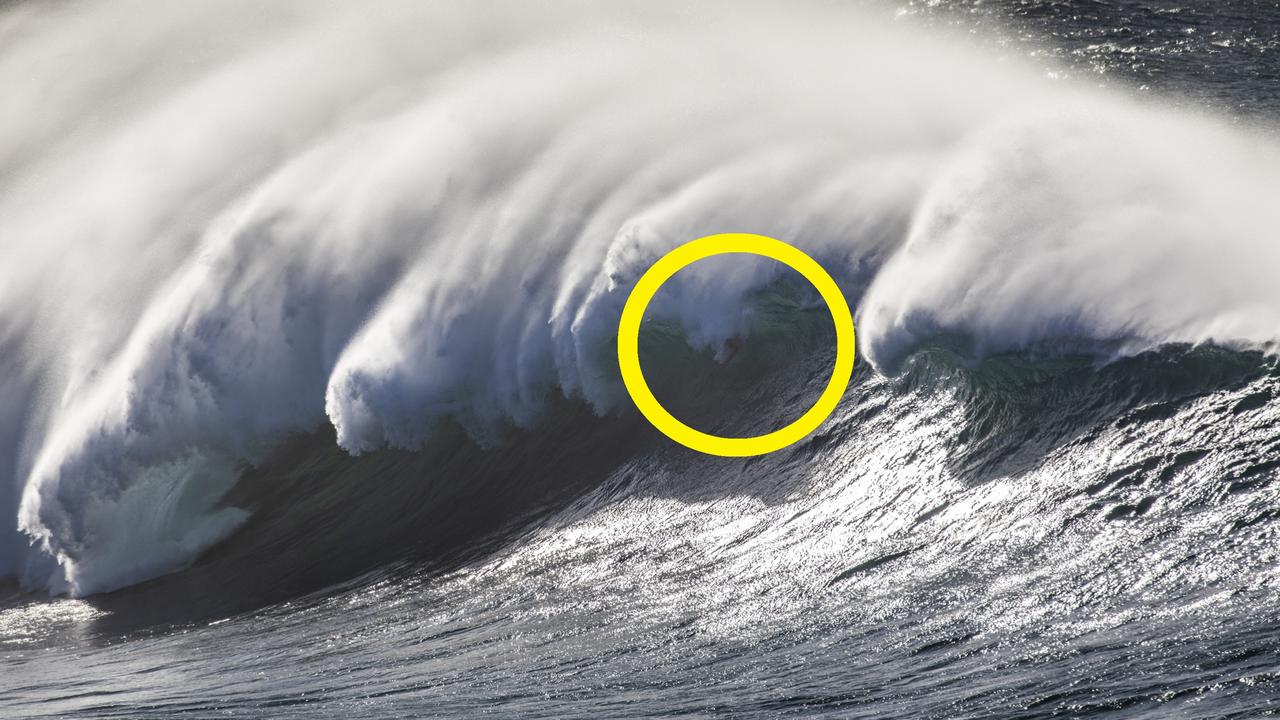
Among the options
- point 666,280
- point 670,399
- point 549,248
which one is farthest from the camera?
point 549,248

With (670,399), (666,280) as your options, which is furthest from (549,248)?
(670,399)

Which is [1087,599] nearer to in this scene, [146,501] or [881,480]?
[881,480]

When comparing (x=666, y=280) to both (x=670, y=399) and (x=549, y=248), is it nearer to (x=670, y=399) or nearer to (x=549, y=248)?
(x=670, y=399)

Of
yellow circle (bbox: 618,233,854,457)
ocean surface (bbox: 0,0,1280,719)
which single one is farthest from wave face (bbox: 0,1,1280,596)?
yellow circle (bbox: 618,233,854,457)

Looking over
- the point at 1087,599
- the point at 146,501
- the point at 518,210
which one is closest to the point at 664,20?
the point at 518,210

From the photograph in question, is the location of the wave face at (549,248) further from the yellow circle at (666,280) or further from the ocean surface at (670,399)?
the yellow circle at (666,280)

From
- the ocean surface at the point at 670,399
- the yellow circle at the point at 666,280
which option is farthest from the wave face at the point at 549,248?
the yellow circle at the point at 666,280

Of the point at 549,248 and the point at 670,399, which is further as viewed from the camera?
the point at 549,248
